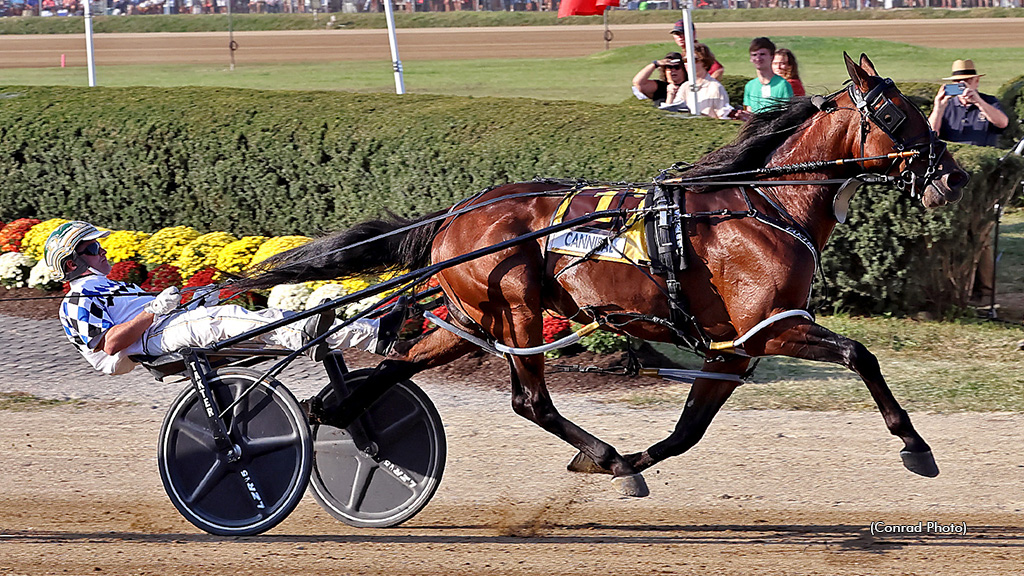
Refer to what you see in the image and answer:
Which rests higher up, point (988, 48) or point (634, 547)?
point (988, 48)

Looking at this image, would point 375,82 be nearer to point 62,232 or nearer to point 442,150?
point 442,150

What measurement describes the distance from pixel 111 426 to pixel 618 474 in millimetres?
3004

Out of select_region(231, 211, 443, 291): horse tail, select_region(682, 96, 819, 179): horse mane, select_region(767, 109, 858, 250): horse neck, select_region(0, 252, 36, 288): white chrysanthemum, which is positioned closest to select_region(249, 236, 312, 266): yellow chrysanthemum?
select_region(0, 252, 36, 288): white chrysanthemum

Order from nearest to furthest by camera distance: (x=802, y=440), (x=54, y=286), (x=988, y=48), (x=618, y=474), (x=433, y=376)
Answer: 1. (x=618, y=474)
2. (x=802, y=440)
3. (x=433, y=376)
4. (x=54, y=286)
5. (x=988, y=48)

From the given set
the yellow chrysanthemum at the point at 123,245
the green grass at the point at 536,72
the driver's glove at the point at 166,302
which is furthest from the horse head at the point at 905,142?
the green grass at the point at 536,72

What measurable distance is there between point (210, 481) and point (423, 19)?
1121 inches

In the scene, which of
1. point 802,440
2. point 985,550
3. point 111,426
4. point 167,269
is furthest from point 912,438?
point 167,269

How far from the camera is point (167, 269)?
822 centimetres

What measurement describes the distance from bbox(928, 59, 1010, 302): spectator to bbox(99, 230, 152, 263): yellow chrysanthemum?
19.2 ft

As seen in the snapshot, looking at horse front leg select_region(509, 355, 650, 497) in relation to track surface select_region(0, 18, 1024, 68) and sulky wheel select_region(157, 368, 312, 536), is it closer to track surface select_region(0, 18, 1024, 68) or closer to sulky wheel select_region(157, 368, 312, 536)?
sulky wheel select_region(157, 368, 312, 536)

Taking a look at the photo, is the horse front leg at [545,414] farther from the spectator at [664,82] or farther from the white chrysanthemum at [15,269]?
the white chrysanthemum at [15,269]

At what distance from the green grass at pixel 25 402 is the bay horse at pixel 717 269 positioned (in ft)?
7.64

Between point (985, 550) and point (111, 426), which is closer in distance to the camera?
point (985, 550)

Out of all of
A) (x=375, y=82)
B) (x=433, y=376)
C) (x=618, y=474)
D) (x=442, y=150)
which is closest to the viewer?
(x=618, y=474)
